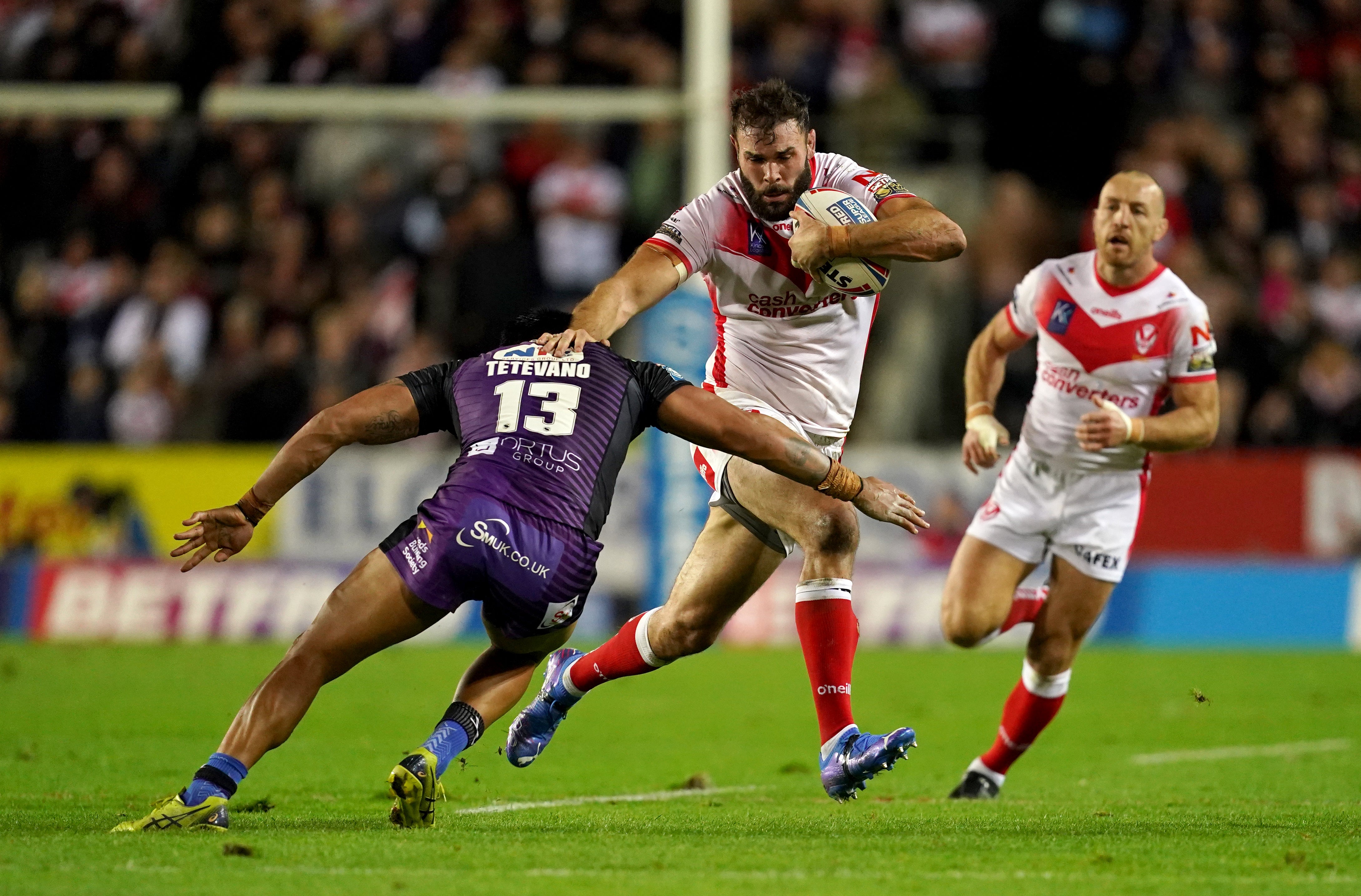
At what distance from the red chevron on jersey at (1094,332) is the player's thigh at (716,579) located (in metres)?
1.83

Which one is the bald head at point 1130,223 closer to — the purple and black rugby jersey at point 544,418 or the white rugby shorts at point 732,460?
the white rugby shorts at point 732,460

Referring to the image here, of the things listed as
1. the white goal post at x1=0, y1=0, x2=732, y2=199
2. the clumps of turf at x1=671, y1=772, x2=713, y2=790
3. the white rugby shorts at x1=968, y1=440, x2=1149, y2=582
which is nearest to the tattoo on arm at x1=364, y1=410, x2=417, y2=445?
the clumps of turf at x1=671, y1=772, x2=713, y2=790

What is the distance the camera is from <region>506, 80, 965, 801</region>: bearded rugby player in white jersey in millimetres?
6660

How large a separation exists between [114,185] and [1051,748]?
11845 millimetres

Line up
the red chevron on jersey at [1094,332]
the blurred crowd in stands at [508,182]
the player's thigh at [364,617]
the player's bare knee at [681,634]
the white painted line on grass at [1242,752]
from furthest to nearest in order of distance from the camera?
the blurred crowd in stands at [508,182] → the white painted line on grass at [1242,752] → the red chevron on jersey at [1094,332] → the player's bare knee at [681,634] → the player's thigh at [364,617]

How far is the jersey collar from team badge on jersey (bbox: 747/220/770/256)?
1908 mm

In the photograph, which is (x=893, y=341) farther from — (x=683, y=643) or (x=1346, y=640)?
(x=683, y=643)

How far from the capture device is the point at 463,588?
245 inches

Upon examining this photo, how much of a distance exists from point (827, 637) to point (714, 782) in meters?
1.67

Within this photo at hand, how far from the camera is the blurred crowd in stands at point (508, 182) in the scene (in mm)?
16734

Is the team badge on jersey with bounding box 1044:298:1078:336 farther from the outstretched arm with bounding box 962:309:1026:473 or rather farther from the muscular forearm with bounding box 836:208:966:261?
the muscular forearm with bounding box 836:208:966:261

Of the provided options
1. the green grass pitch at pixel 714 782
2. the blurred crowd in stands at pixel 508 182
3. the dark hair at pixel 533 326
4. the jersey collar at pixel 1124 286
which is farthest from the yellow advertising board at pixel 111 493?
the dark hair at pixel 533 326

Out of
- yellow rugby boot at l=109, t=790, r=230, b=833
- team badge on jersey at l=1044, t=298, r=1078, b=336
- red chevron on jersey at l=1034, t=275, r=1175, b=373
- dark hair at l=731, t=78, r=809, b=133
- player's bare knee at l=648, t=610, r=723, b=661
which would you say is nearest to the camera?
yellow rugby boot at l=109, t=790, r=230, b=833

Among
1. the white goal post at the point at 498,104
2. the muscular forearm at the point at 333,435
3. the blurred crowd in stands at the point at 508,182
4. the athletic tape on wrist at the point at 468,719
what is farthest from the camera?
the blurred crowd in stands at the point at 508,182
